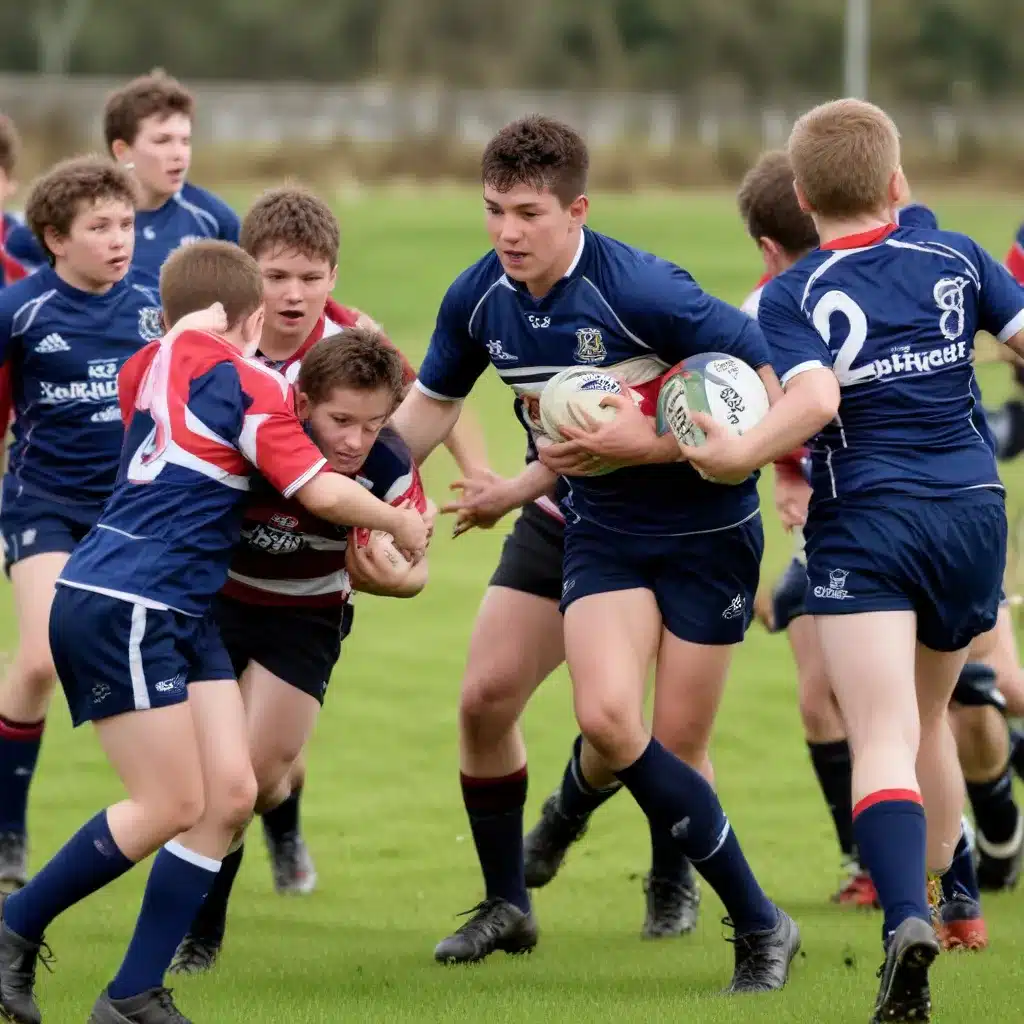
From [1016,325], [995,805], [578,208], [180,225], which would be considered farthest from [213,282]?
[995,805]

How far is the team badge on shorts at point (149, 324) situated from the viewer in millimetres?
6551

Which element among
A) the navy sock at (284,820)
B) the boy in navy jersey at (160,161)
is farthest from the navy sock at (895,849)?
the boy in navy jersey at (160,161)

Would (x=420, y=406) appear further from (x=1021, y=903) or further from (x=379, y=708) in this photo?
(x=379, y=708)

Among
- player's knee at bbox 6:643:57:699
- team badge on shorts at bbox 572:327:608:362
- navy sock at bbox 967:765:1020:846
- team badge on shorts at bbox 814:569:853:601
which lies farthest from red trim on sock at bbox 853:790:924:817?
player's knee at bbox 6:643:57:699

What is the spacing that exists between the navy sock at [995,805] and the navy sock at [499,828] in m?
1.66

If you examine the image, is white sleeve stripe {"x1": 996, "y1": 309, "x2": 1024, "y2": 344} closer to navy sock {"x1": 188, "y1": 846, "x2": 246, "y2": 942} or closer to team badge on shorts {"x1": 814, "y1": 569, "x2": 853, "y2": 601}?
team badge on shorts {"x1": 814, "y1": 569, "x2": 853, "y2": 601}

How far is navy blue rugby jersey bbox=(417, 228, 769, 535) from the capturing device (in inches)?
203

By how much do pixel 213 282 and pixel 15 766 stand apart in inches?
92.8

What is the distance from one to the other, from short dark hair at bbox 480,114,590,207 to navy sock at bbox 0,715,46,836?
2553 mm

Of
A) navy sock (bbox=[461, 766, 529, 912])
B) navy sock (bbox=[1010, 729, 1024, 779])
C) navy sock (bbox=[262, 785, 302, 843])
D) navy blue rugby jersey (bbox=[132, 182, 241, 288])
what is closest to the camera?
navy sock (bbox=[461, 766, 529, 912])

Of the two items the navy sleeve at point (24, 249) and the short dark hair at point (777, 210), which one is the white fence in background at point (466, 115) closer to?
the navy sleeve at point (24, 249)

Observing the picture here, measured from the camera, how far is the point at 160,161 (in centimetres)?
757

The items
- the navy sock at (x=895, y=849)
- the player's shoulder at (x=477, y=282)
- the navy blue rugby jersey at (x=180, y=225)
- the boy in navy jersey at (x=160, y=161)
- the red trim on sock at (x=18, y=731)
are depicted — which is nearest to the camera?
the navy sock at (x=895, y=849)

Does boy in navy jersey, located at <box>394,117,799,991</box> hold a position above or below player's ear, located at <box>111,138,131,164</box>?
below
